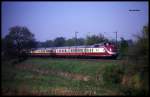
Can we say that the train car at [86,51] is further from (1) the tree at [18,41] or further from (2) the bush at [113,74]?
(1) the tree at [18,41]

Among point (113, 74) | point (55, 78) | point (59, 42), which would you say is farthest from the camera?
point (59, 42)

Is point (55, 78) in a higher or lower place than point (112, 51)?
lower

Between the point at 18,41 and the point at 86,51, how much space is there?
766 inches

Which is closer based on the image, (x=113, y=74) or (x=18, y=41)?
(x=18, y=41)

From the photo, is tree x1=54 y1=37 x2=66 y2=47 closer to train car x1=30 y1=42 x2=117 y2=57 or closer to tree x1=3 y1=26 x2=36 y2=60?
train car x1=30 y1=42 x2=117 y2=57

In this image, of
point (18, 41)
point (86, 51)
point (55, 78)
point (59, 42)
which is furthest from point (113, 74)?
point (59, 42)

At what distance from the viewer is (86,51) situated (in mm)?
42406

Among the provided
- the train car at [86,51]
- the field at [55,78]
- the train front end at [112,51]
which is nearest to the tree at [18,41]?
the field at [55,78]

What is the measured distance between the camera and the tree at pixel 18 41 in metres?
22.7

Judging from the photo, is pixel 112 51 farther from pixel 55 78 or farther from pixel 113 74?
pixel 113 74

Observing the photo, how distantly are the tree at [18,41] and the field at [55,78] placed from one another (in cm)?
98

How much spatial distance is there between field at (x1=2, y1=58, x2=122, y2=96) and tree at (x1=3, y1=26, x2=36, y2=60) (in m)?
0.98

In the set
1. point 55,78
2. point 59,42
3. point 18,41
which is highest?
point 18,41

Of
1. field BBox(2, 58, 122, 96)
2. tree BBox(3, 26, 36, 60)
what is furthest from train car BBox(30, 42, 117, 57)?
tree BBox(3, 26, 36, 60)
